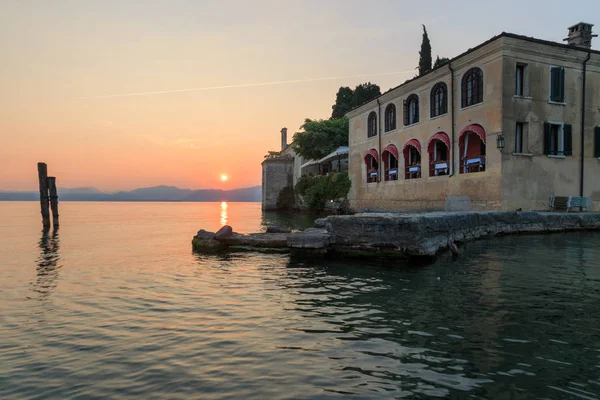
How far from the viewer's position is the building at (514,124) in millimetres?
17750

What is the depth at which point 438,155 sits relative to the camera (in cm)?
2316

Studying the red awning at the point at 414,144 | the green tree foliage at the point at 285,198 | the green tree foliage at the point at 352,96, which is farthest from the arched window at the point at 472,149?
the green tree foliage at the point at 285,198

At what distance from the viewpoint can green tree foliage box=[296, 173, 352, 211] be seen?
3359cm

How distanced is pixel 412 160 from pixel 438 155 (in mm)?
2864

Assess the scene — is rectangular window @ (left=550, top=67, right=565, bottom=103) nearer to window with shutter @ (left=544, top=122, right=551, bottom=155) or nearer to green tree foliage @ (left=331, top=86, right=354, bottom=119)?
window with shutter @ (left=544, top=122, right=551, bottom=155)

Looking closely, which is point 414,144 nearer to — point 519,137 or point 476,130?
point 476,130

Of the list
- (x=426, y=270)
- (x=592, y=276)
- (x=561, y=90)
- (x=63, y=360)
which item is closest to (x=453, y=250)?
(x=426, y=270)

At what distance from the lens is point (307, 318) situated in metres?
5.50

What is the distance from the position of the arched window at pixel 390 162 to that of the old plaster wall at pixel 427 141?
0.45 m

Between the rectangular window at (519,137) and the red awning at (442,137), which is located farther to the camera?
the red awning at (442,137)

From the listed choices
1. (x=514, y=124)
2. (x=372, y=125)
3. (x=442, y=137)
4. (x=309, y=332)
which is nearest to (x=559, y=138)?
(x=514, y=124)

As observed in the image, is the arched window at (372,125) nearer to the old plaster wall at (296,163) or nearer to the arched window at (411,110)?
the arched window at (411,110)

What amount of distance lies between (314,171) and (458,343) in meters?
42.6

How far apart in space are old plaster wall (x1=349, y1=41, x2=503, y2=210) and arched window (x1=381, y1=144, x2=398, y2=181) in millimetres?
451
